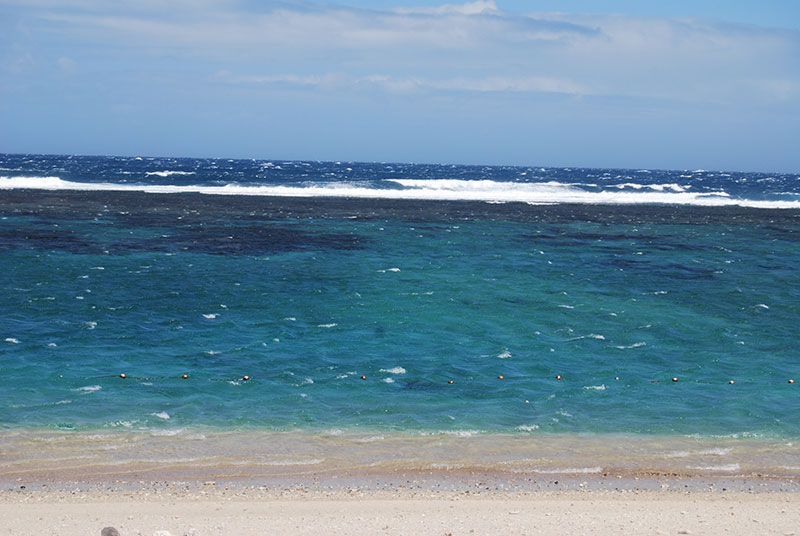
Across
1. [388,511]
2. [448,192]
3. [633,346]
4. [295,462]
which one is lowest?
[295,462]

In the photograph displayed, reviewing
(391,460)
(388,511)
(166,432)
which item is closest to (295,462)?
(391,460)

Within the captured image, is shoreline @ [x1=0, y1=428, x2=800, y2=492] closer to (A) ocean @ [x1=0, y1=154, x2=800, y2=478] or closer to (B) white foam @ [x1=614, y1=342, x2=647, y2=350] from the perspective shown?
(A) ocean @ [x1=0, y1=154, x2=800, y2=478]

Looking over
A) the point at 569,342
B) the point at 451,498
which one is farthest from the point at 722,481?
the point at 569,342

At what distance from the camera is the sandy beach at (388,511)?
8773 mm

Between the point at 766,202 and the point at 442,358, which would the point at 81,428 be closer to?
the point at 442,358

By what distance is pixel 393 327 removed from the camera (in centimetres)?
2019

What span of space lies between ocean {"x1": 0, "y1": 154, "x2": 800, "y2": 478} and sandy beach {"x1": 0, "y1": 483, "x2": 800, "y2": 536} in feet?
3.82

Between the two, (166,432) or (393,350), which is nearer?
(166,432)

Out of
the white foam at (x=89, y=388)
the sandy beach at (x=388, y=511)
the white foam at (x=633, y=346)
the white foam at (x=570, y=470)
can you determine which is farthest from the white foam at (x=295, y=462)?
the white foam at (x=633, y=346)

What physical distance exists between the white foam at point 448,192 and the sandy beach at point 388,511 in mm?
61280

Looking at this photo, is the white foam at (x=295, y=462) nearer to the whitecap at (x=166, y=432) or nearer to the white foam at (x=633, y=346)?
the whitecap at (x=166, y=432)

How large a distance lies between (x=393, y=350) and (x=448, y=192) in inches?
2561

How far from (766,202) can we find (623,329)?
6473 cm

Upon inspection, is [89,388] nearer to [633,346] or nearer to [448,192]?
[633,346]
